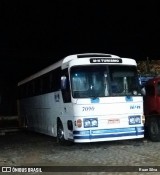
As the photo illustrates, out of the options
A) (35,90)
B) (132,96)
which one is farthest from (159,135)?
(35,90)

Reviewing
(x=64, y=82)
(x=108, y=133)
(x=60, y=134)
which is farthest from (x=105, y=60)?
(x=60, y=134)

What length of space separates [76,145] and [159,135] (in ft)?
10.2

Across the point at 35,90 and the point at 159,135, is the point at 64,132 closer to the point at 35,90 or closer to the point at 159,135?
the point at 159,135

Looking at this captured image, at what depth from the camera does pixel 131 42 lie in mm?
23266

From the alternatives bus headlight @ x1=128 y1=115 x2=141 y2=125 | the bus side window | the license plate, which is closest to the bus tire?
the bus side window

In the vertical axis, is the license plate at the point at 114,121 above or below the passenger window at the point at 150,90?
below

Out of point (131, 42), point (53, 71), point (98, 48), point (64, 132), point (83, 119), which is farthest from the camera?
point (98, 48)

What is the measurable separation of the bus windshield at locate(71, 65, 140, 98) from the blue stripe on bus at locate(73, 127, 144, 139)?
1180 mm

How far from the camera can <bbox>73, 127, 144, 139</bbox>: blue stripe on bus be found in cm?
1328

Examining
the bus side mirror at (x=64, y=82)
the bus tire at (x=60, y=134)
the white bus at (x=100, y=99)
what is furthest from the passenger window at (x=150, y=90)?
the bus side mirror at (x=64, y=82)

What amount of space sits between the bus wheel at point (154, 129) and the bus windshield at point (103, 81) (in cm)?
189

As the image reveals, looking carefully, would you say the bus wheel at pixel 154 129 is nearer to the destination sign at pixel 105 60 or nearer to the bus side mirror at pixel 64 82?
the destination sign at pixel 105 60

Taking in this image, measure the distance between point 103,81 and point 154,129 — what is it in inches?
126

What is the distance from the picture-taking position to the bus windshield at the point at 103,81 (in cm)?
1357
